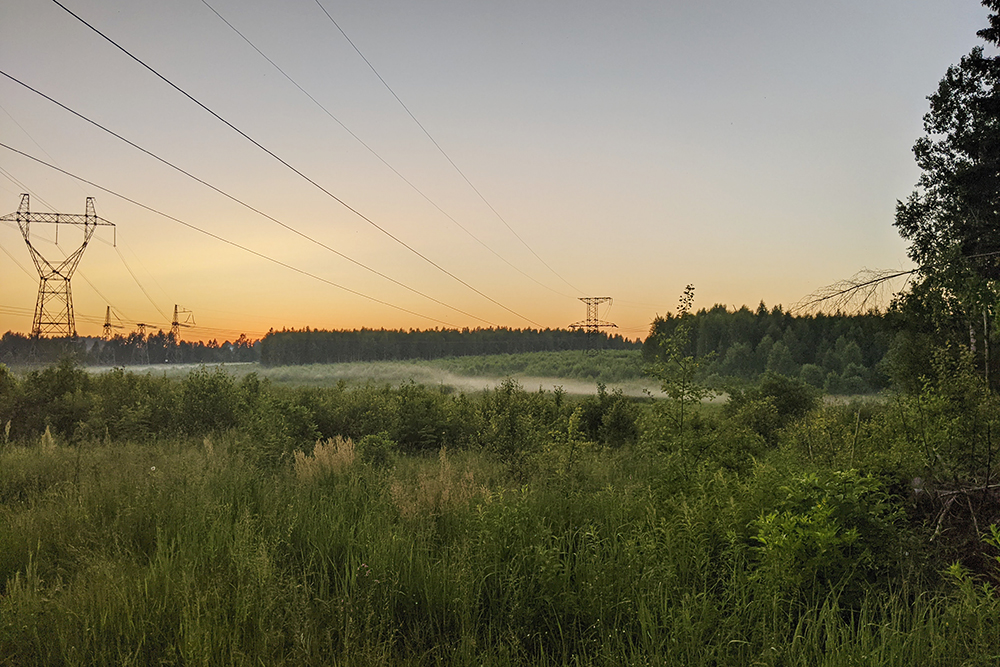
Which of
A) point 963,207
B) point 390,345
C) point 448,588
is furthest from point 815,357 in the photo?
point 390,345

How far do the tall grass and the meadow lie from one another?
28 millimetres

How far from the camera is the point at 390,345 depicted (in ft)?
311

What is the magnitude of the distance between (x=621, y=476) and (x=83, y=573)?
6.86 metres

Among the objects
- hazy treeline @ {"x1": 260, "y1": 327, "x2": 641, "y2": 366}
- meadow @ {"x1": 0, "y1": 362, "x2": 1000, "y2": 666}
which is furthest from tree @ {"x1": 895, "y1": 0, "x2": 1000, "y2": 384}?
hazy treeline @ {"x1": 260, "y1": 327, "x2": 641, "y2": 366}

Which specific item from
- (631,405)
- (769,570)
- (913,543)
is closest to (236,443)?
(769,570)

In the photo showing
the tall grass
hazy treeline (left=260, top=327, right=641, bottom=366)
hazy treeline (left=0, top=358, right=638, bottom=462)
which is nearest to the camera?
the tall grass

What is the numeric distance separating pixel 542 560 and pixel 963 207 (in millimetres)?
27195

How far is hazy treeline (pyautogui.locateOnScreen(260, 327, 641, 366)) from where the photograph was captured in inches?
3529

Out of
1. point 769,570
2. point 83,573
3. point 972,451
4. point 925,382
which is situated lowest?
point 83,573

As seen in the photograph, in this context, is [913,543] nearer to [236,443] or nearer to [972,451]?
[972,451]

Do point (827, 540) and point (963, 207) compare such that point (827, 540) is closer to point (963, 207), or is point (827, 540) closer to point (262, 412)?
point (262, 412)

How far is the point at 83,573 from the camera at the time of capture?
17.9 feet

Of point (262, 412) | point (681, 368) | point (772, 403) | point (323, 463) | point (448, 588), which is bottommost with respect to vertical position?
point (448, 588)

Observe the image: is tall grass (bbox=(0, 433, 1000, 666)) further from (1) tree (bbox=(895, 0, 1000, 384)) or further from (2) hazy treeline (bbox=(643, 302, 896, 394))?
(2) hazy treeline (bbox=(643, 302, 896, 394))
